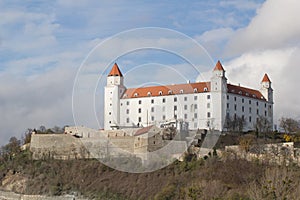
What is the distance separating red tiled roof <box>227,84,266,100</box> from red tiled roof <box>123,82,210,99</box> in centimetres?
439

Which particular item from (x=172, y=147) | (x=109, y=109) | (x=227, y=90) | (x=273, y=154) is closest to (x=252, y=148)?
(x=273, y=154)

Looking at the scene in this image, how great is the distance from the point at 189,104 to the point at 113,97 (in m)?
9.86

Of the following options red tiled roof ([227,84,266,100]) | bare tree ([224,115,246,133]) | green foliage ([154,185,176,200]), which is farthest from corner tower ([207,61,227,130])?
green foliage ([154,185,176,200])

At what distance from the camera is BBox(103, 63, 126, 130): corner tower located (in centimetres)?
7021

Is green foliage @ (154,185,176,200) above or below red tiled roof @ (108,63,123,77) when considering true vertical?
below

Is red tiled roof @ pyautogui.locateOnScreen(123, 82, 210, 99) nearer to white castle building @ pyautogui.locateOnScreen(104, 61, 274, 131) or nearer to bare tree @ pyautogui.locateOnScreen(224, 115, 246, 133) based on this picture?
white castle building @ pyautogui.locateOnScreen(104, 61, 274, 131)

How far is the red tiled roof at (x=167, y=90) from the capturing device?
68.2 metres

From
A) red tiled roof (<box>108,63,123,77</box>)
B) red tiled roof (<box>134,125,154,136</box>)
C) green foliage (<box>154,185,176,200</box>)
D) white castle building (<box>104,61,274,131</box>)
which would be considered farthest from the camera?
red tiled roof (<box>108,63,123,77</box>)

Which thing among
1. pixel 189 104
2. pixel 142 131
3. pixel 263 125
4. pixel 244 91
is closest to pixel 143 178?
pixel 142 131

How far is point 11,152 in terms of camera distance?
76.6m

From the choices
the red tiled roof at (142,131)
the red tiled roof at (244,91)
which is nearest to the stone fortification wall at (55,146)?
the red tiled roof at (142,131)

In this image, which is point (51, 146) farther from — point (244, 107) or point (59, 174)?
point (244, 107)

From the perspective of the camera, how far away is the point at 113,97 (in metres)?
73.5

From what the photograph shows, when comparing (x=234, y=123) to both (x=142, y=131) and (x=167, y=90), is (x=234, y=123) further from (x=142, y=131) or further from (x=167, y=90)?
(x=142, y=131)
